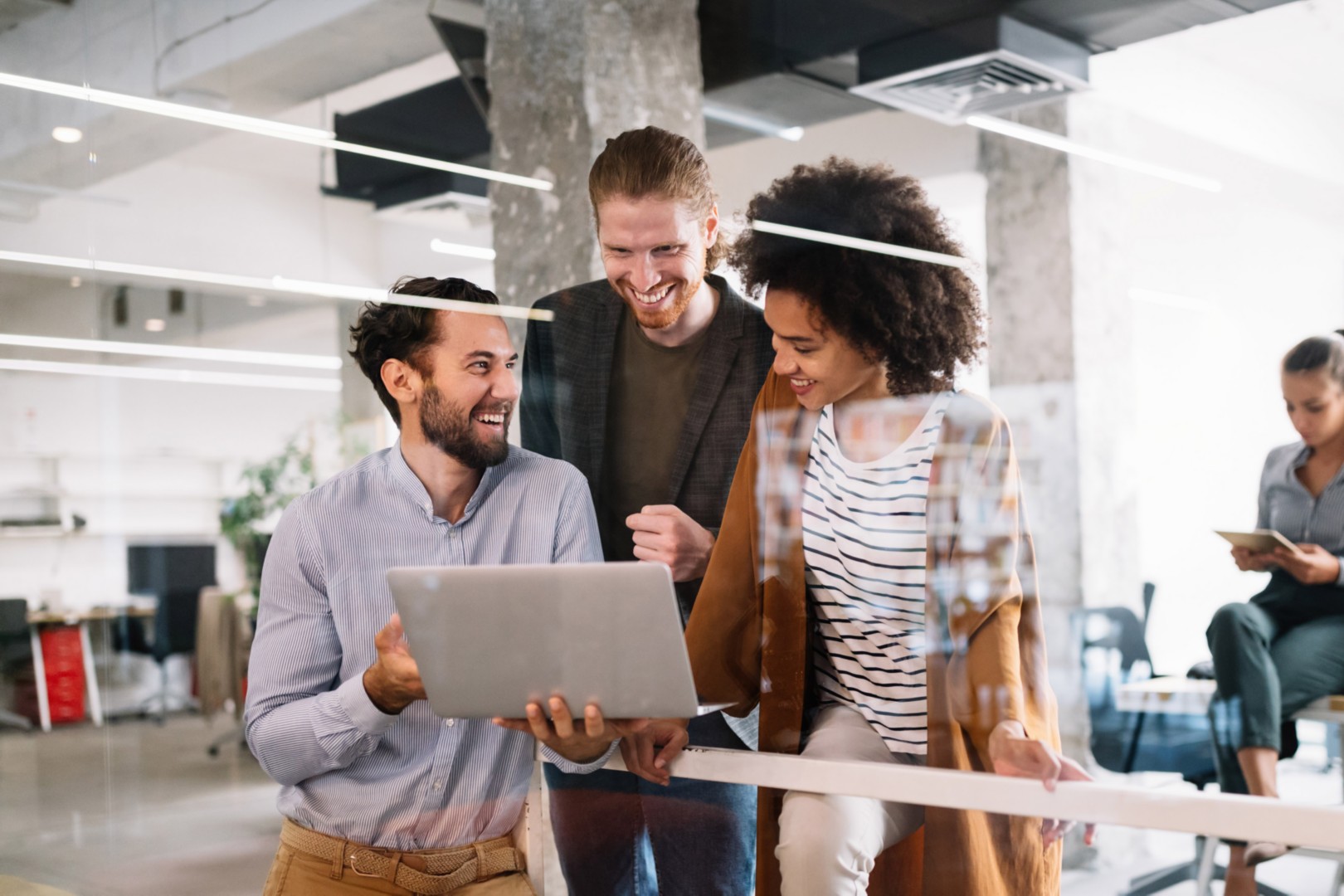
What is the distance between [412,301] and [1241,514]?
5.26 feet

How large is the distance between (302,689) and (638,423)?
80cm

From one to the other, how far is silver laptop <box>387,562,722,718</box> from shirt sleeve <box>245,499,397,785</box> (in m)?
0.25

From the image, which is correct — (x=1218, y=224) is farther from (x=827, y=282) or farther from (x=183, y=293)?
(x=183, y=293)

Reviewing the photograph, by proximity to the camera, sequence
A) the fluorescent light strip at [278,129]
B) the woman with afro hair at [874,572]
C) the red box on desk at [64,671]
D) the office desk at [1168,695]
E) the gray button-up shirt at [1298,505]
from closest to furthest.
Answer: the gray button-up shirt at [1298,505]
the office desk at [1168,695]
the woman with afro hair at [874,572]
the fluorescent light strip at [278,129]
the red box on desk at [64,671]

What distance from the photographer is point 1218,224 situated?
188 cm

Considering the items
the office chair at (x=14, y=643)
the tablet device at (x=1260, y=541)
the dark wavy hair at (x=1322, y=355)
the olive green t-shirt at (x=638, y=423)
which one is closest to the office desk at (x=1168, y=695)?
the tablet device at (x=1260, y=541)

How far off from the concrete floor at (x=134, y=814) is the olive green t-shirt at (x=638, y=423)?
0.72m

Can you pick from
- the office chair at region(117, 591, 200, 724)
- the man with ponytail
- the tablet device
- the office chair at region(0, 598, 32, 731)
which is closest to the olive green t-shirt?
the man with ponytail

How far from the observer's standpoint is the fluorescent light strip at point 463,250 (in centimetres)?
252

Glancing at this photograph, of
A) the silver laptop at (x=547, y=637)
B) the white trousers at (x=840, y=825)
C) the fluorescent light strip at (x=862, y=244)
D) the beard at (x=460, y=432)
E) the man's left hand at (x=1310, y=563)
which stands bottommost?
the white trousers at (x=840, y=825)

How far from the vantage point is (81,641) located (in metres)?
3.17

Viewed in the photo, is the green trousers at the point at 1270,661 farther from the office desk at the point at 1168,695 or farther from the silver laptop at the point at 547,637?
the silver laptop at the point at 547,637

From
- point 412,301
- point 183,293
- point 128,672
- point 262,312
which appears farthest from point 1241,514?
point 128,672

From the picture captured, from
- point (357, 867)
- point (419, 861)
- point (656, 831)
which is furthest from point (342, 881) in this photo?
point (656, 831)
